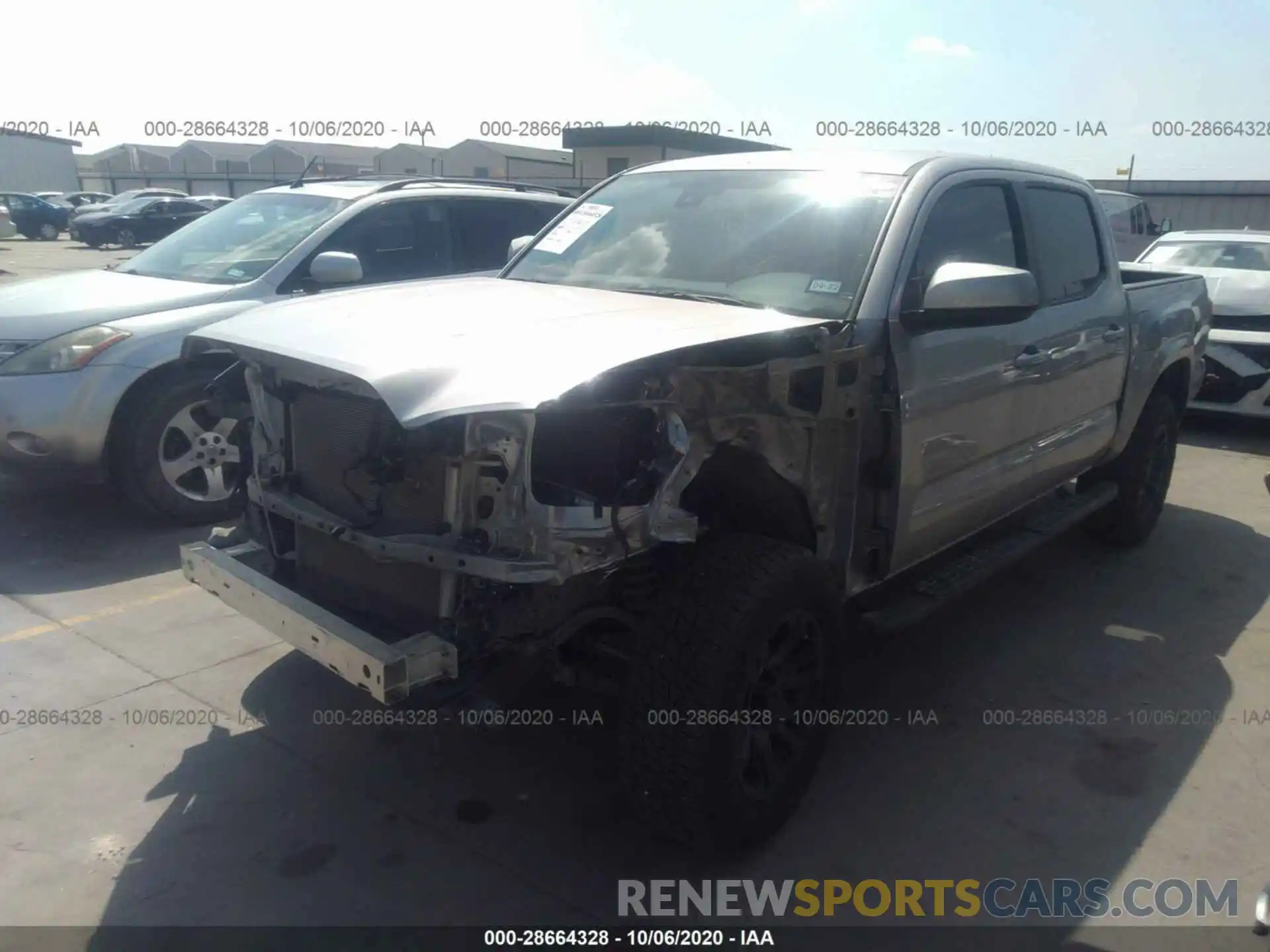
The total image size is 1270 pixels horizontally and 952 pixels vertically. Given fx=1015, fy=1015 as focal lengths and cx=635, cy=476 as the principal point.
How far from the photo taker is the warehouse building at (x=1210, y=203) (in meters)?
24.0

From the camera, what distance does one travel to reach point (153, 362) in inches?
204

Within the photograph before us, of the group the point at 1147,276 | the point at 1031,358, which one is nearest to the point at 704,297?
the point at 1031,358

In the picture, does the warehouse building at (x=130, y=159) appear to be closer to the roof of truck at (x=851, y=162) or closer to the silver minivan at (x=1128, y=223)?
the silver minivan at (x=1128, y=223)

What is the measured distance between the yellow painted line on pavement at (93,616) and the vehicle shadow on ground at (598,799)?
100 cm

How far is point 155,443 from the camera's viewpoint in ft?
17.2

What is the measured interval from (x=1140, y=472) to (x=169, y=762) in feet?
16.2

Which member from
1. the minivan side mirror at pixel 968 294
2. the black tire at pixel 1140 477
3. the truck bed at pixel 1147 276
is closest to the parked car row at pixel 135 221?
the truck bed at pixel 1147 276

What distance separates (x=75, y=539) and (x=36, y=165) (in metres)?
52.2

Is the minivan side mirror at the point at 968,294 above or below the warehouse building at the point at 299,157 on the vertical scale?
below

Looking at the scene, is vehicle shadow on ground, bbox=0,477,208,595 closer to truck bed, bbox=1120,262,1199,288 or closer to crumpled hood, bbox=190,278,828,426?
crumpled hood, bbox=190,278,828,426

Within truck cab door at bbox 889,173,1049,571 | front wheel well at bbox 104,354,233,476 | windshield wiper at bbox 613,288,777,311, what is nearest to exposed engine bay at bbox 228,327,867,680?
truck cab door at bbox 889,173,1049,571

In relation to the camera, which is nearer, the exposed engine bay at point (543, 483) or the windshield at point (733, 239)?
the exposed engine bay at point (543, 483)

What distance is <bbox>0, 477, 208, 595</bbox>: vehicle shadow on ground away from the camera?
4.82 m

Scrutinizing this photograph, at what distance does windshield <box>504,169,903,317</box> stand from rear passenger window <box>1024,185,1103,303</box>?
1.06 meters
